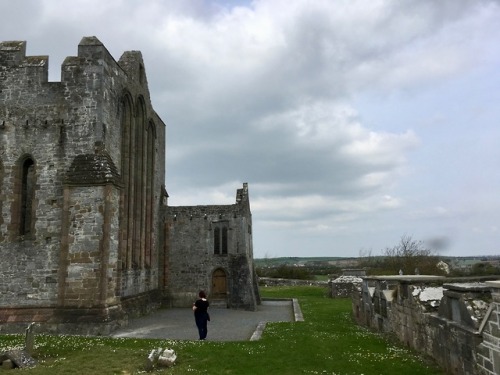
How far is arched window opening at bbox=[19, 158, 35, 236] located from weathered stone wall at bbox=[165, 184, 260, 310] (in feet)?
33.2

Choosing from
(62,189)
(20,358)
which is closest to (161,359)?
(20,358)

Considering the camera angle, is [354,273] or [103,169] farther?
[354,273]

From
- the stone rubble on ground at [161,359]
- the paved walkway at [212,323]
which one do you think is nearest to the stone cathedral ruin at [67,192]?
the paved walkway at [212,323]

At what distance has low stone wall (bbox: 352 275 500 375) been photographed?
21.8 feet

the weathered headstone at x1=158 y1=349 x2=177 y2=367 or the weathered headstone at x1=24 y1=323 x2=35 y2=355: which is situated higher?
the weathered headstone at x1=24 y1=323 x2=35 y2=355

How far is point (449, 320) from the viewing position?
8.42 metres

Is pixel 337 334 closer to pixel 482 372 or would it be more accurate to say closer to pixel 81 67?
pixel 482 372

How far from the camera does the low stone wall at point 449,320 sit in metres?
6.65

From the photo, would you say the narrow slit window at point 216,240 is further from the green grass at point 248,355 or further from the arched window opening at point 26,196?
the green grass at point 248,355

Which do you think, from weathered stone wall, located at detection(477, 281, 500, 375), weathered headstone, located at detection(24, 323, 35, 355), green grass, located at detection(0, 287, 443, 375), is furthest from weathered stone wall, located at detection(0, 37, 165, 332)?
weathered stone wall, located at detection(477, 281, 500, 375)

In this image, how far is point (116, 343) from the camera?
42.8 ft

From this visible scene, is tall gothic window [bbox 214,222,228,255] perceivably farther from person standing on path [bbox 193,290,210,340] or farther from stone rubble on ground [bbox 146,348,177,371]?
stone rubble on ground [bbox 146,348,177,371]

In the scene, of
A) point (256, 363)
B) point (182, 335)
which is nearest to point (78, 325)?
point (182, 335)

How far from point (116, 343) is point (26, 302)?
567cm
